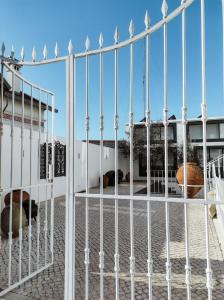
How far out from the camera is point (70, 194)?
87.4 inches

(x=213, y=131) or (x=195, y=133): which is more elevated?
(x=213, y=131)

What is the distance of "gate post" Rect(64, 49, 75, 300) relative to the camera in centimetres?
218

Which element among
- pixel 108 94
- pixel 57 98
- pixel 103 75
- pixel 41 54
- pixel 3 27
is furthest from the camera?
pixel 3 27

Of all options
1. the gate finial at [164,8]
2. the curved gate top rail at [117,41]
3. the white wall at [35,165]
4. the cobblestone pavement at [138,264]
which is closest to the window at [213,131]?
the white wall at [35,165]

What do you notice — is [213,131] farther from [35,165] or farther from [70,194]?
[70,194]

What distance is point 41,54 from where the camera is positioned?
98.3 inches

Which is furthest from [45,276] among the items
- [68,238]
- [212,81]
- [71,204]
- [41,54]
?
[212,81]

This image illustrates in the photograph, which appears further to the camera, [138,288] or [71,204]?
[138,288]

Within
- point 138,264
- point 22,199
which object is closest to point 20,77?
point 22,199

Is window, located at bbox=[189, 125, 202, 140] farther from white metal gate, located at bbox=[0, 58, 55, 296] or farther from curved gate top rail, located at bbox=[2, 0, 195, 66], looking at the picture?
curved gate top rail, located at bbox=[2, 0, 195, 66]

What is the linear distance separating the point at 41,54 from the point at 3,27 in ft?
9.72

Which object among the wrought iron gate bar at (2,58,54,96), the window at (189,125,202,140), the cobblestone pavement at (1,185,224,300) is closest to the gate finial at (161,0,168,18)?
the wrought iron gate bar at (2,58,54,96)

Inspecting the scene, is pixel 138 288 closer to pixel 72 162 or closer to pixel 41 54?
pixel 72 162

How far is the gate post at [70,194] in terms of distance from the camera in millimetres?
2176
